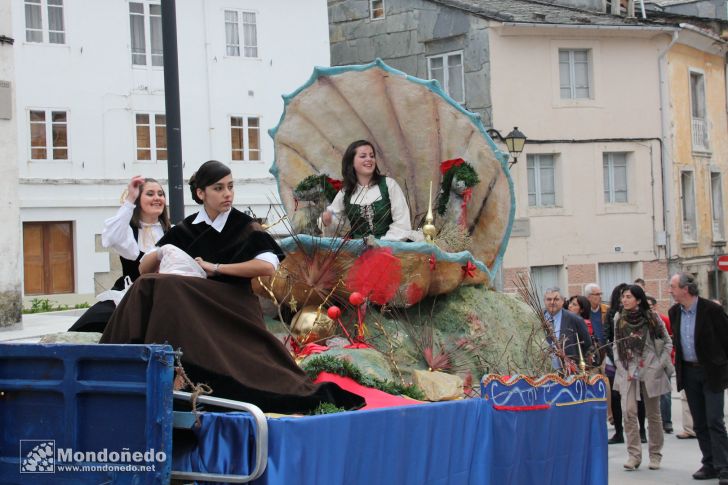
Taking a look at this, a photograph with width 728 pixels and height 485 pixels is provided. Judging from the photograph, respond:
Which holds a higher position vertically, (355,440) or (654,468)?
(355,440)

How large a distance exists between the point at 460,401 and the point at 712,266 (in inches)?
1031

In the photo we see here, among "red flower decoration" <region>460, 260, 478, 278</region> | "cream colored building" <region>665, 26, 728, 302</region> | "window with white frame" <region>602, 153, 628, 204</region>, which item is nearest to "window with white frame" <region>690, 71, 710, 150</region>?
"cream colored building" <region>665, 26, 728, 302</region>

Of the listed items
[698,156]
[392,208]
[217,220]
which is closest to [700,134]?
[698,156]

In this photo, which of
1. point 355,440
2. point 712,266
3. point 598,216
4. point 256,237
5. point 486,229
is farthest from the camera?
point 712,266

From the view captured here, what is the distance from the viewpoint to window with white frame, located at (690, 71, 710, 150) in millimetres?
29953

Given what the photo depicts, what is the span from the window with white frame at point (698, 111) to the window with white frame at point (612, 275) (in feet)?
13.6

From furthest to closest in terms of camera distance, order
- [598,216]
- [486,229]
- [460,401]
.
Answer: [598,216], [486,229], [460,401]

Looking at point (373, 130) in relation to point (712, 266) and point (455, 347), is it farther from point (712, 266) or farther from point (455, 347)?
point (712, 266)

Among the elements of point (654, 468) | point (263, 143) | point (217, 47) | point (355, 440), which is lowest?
point (654, 468)

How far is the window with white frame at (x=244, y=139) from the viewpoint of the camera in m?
29.2

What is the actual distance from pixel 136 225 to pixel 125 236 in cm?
18

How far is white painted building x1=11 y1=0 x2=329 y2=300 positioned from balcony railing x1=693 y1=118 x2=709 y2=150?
1040 centimetres

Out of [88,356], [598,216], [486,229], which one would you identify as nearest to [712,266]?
[598,216]

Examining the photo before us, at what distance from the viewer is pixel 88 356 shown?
14.7ft
